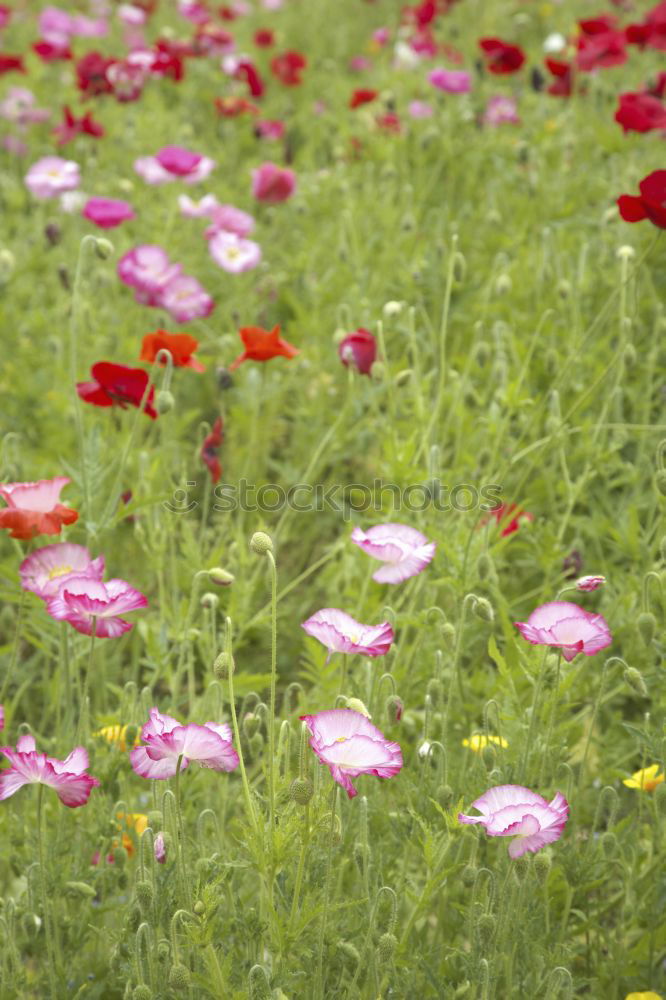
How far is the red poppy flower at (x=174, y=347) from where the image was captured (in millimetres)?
2070

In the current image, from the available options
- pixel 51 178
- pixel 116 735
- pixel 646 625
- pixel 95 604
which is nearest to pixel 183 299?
pixel 51 178

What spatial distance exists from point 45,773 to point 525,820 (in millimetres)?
531

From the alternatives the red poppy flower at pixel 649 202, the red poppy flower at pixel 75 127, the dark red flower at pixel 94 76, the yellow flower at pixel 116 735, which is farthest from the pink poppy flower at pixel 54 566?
the dark red flower at pixel 94 76

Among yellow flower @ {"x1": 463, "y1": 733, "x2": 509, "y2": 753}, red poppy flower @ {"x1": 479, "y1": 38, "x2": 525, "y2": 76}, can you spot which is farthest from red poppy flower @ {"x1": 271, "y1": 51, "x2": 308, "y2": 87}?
yellow flower @ {"x1": 463, "y1": 733, "x2": 509, "y2": 753}

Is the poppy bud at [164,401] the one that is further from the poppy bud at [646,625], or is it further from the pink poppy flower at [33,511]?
the poppy bud at [646,625]

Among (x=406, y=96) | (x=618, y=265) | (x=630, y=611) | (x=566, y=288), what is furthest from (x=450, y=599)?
(x=406, y=96)

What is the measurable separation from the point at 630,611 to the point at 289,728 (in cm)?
75

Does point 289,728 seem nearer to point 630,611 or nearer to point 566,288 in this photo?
point 630,611

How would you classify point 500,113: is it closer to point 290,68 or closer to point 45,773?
point 290,68

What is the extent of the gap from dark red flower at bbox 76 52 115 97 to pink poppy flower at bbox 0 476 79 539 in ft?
Answer: 8.35

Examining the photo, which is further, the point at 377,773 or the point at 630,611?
the point at 630,611

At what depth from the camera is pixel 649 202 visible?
74.2 inches

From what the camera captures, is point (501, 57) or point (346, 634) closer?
point (346, 634)

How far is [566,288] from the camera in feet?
8.44
